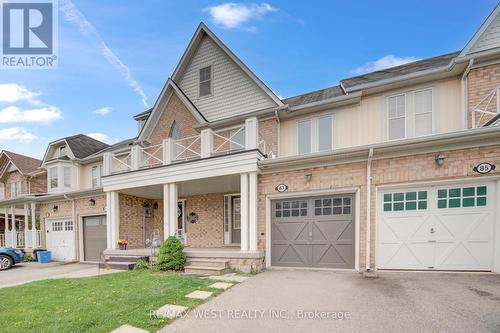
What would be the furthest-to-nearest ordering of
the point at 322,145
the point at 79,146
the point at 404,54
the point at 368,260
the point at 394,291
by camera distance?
the point at 79,146 → the point at 404,54 → the point at 322,145 → the point at 368,260 → the point at 394,291

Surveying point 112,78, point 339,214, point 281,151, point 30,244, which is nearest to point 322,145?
point 281,151

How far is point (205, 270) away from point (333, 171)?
16.9ft

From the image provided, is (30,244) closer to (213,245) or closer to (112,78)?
(112,78)

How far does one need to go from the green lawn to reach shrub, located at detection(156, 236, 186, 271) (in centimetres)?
100

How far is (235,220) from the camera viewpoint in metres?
11.3

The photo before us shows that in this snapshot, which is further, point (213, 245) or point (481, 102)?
point (213, 245)

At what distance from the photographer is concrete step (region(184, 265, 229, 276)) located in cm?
779

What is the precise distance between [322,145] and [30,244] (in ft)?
60.3

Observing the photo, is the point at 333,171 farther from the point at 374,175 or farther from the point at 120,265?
the point at 120,265

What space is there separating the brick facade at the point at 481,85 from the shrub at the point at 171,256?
34.1 ft

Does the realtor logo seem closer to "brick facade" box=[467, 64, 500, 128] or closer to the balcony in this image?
the balcony

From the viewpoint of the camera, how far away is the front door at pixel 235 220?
11.2 m

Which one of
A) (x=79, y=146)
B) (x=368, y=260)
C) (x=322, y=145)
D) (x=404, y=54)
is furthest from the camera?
(x=79, y=146)

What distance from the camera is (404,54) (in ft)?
40.8
